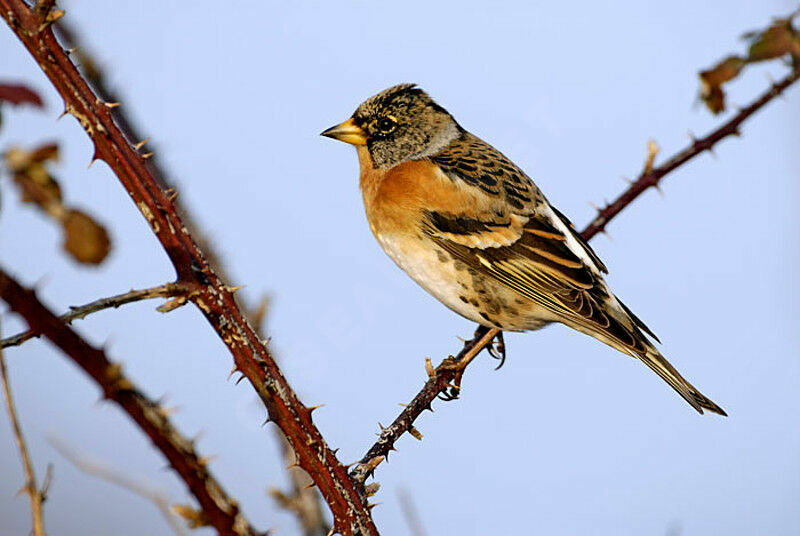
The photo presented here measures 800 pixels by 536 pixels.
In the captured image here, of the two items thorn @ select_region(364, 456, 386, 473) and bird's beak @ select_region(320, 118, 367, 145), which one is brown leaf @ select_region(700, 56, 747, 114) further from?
bird's beak @ select_region(320, 118, 367, 145)

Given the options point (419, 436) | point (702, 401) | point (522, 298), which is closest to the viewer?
point (419, 436)

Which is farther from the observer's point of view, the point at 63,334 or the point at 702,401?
the point at 702,401

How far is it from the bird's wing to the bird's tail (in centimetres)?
5

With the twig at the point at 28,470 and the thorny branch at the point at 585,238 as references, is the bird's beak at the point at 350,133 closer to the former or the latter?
the thorny branch at the point at 585,238

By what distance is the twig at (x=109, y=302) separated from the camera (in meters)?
1.12

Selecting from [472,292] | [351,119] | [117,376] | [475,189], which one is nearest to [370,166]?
[351,119]

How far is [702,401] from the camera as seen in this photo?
2.84m

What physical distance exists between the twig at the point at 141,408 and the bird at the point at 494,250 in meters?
2.16

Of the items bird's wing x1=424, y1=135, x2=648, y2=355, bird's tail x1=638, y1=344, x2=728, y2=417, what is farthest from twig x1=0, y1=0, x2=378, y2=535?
bird's wing x1=424, y1=135, x2=648, y2=355

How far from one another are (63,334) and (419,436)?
133 cm

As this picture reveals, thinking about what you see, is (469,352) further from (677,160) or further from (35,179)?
(35,179)

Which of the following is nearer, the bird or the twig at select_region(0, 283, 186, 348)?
the twig at select_region(0, 283, 186, 348)

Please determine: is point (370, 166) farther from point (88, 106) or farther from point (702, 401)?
point (88, 106)

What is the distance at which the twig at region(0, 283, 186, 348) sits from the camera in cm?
112
